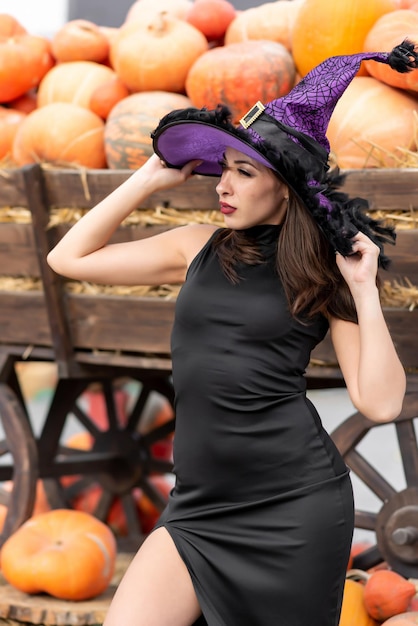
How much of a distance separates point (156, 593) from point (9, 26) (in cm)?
304

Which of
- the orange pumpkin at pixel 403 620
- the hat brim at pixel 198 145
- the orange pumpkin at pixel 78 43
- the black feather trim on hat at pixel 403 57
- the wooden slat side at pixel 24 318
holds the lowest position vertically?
the orange pumpkin at pixel 403 620

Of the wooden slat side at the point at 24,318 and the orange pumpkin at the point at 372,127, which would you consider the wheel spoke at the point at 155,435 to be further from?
the orange pumpkin at the point at 372,127

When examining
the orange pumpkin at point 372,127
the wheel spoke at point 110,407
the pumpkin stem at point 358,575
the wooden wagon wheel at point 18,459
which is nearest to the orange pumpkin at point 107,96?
the orange pumpkin at point 372,127

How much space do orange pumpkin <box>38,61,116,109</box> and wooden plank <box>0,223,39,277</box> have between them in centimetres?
67

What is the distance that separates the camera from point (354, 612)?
319cm

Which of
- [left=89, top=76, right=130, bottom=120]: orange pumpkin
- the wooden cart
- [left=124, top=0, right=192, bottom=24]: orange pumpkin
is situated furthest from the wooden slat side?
[left=124, top=0, right=192, bottom=24]: orange pumpkin

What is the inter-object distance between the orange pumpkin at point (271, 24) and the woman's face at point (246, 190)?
177 centimetres

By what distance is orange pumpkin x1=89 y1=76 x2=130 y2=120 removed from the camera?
4012 mm

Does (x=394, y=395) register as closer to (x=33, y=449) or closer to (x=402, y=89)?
(x=402, y=89)

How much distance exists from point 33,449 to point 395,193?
1.87 m

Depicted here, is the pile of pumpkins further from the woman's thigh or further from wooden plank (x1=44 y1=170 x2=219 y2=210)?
the woman's thigh

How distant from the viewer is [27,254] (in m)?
3.83

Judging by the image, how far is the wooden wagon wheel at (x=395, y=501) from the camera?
323cm

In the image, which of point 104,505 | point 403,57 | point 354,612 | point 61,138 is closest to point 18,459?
point 104,505
